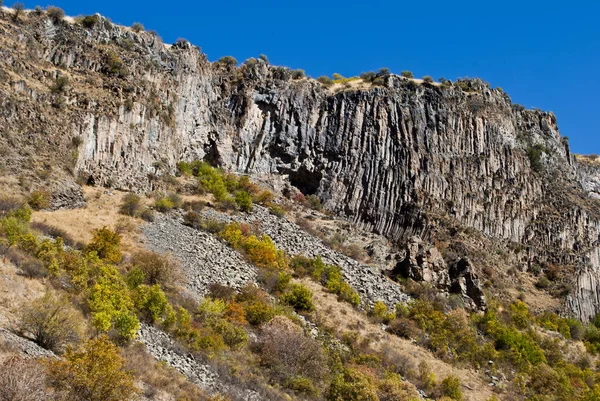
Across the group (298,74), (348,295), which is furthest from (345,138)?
(348,295)

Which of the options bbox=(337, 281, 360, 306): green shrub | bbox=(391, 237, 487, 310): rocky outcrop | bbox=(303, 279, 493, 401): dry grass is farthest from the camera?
bbox=(391, 237, 487, 310): rocky outcrop

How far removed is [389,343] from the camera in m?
28.0

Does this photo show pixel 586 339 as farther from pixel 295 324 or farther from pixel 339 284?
pixel 295 324

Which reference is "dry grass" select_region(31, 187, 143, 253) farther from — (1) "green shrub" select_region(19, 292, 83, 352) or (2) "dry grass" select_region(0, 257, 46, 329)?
(1) "green shrub" select_region(19, 292, 83, 352)

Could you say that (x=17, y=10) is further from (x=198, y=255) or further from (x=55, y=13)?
(x=198, y=255)

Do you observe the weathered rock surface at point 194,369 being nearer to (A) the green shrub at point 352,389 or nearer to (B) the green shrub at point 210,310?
(A) the green shrub at point 352,389

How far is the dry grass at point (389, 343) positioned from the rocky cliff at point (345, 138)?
15.7 meters

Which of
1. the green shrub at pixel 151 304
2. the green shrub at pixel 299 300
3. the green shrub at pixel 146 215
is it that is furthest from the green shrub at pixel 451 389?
the green shrub at pixel 146 215

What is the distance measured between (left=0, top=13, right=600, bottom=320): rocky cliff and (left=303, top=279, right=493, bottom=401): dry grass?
51.6ft

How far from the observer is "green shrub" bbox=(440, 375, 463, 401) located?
942 inches

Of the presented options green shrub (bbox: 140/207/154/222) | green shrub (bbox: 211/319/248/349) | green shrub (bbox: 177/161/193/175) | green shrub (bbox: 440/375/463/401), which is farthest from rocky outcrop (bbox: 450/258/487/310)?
green shrub (bbox: 177/161/193/175)

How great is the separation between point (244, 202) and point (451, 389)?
21.7 meters

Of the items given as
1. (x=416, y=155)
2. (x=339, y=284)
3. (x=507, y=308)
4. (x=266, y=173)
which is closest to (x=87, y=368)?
(x=339, y=284)

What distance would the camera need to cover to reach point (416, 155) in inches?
1928
